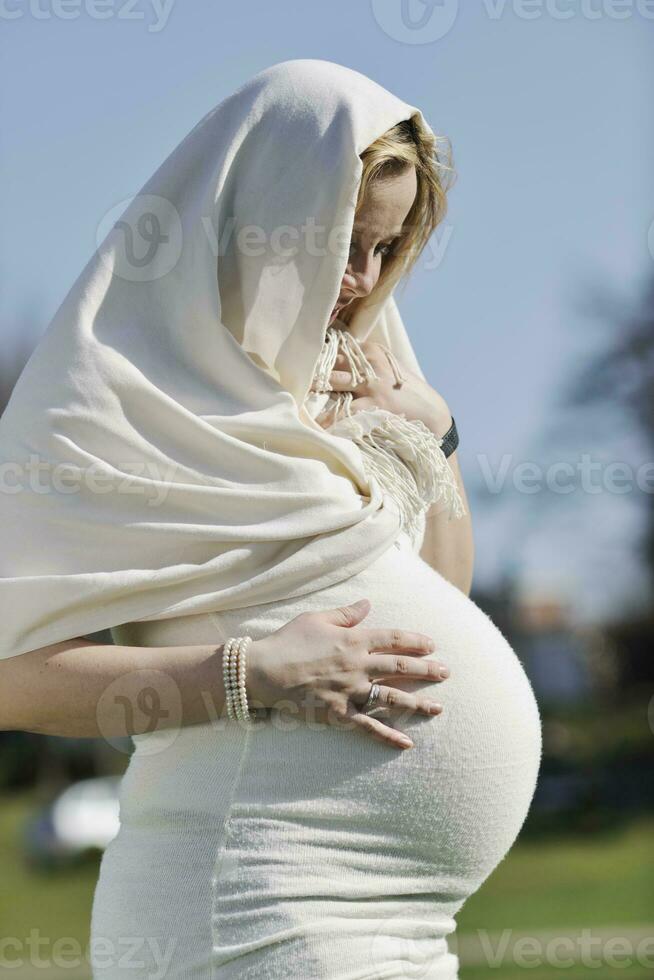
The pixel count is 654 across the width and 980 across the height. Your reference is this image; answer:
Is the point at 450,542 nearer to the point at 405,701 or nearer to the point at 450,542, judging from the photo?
the point at 450,542

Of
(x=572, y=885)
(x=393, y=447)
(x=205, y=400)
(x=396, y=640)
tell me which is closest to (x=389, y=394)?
(x=393, y=447)

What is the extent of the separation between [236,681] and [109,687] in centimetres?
17

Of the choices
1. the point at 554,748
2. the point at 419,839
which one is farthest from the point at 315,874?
the point at 554,748

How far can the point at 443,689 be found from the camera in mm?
1637

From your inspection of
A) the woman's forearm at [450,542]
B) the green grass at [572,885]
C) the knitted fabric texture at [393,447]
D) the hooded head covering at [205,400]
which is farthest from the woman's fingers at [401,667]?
the green grass at [572,885]

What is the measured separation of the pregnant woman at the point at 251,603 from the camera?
1.51 meters

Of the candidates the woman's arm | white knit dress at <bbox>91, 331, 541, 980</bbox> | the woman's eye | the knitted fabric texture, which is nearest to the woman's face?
the woman's eye

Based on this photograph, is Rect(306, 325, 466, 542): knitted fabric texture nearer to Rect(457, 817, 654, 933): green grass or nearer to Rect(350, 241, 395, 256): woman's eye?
Rect(350, 241, 395, 256): woman's eye

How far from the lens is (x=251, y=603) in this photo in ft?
5.30

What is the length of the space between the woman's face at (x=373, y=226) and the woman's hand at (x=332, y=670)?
521 mm

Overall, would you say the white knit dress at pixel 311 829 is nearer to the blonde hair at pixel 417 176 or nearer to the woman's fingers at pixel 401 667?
the woman's fingers at pixel 401 667

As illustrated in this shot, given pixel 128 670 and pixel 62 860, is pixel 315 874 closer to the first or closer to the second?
pixel 128 670

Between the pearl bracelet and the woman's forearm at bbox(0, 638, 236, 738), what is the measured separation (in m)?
0.01

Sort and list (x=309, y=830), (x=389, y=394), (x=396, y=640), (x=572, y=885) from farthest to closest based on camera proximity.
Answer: (x=572, y=885)
(x=389, y=394)
(x=396, y=640)
(x=309, y=830)
